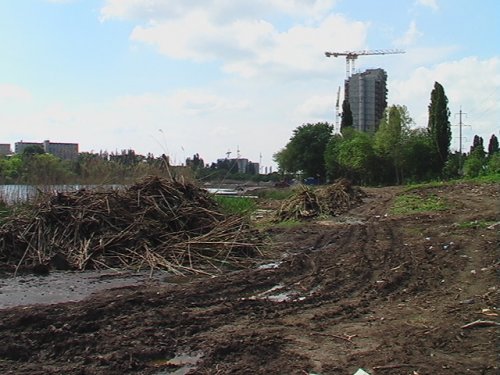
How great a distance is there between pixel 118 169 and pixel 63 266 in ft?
14.7

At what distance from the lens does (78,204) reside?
10266 millimetres

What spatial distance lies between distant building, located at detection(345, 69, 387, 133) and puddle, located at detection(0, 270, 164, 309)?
306 ft

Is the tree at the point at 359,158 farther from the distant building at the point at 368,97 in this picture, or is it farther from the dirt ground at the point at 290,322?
the distant building at the point at 368,97

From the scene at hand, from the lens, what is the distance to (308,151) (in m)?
68.2

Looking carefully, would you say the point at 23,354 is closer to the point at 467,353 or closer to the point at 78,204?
the point at 467,353

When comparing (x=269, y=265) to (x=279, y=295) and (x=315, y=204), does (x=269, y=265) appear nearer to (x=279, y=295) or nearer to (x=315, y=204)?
(x=279, y=295)

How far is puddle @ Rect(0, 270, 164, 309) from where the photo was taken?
6.55 metres

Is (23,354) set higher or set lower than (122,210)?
lower

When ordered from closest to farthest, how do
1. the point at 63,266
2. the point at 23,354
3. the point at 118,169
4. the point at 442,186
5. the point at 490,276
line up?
the point at 23,354, the point at 490,276, the point at 63,266, the point at 118,169, the point at 442,186

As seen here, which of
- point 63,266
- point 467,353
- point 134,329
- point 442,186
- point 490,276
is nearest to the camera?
point 467,353

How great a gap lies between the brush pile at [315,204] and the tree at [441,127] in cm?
2885

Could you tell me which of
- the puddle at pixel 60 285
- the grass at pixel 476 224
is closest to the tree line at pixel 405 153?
the grass at pixel 476 224

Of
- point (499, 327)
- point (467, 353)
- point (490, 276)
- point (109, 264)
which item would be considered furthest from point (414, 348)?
point (109, 264)

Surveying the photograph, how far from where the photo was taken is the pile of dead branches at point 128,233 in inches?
357
